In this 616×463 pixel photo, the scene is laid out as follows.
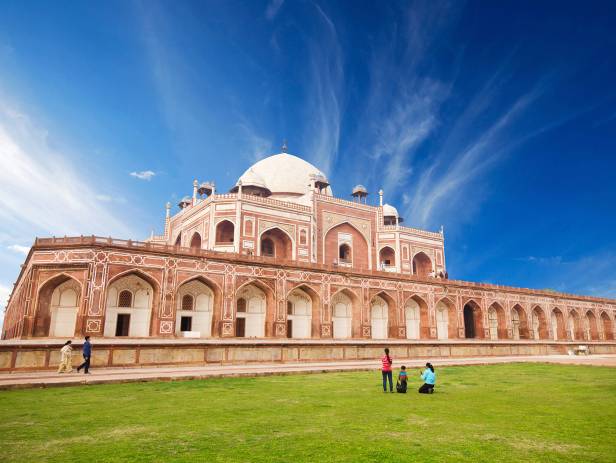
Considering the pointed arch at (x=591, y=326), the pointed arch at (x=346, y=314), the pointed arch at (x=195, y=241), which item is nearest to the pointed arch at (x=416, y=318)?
the pointed arch at (x=346, y=314)

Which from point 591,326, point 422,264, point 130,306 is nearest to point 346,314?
point 130,306

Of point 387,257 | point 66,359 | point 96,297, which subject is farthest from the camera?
point 387,257

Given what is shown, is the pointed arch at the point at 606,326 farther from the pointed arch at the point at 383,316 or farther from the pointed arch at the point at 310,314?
the pointed arch at the point at 310,314

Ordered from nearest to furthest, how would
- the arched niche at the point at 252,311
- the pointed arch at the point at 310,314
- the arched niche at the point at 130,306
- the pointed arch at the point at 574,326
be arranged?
1. the arched niche at the point at 130,306
2. the arched niche at the point at 252,311
3. the pointed arch at the point at 310,314
4. the pointed arch at the point at 574,326

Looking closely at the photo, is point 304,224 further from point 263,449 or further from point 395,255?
point 263,449

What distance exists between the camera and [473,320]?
111 ft

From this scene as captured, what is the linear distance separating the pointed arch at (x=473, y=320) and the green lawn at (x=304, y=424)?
23167mm

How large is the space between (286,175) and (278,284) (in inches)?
627

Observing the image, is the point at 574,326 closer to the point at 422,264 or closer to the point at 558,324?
the point at 558,324

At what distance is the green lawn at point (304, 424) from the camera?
4.74 metres

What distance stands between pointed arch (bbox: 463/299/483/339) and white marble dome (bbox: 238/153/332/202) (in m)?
13.6

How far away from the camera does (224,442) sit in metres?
5.22

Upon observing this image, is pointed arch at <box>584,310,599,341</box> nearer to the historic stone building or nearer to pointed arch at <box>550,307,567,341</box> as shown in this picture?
the historic stone building

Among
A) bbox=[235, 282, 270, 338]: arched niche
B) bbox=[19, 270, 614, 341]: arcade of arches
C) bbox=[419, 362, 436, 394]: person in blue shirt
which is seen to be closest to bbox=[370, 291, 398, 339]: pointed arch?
bbox=[19, 270, 614, 341]: arcade of arches
